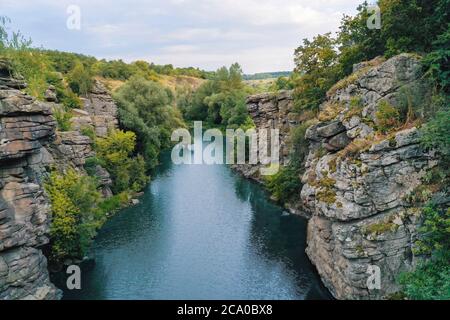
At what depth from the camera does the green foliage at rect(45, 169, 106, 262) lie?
2948 centimetres

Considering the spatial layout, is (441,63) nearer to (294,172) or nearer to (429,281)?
(429,281)

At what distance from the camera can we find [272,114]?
178 ft

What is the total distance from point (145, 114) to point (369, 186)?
42798mm

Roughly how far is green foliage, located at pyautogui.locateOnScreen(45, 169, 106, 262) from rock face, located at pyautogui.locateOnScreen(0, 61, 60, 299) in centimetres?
Answer: 195

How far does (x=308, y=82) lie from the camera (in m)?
41.7

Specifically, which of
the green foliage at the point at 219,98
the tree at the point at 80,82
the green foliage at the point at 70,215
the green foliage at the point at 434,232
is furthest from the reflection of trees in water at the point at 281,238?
the green foliage at the point at 219,98

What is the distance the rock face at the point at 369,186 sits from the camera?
23.5 metres

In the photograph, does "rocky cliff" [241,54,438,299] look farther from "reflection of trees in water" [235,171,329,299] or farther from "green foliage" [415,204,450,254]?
"reflection of trees in water" [235,171,329,299]

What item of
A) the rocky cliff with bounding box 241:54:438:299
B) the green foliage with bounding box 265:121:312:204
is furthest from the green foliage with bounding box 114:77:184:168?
the rocky cliff with bounding box 241:54:438:299

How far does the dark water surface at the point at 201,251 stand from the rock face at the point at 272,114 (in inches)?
251

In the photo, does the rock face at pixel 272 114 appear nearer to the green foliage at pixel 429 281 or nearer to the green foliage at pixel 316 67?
the green foliage at pixel 316 67
